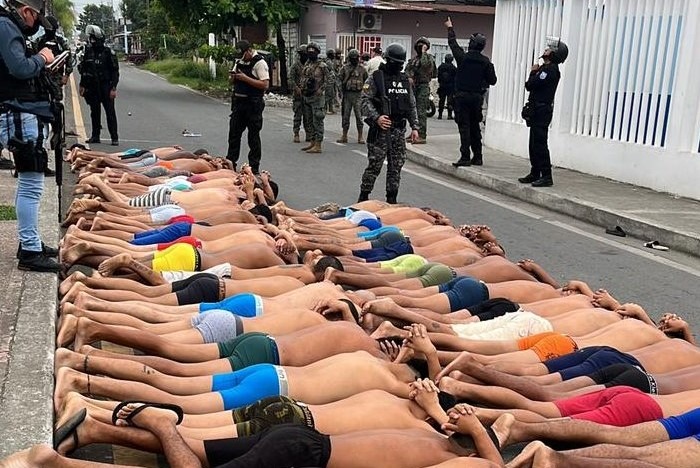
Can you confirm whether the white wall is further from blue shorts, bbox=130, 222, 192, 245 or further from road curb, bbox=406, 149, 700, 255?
blue shorts, bbox=130, 222, 192, 245

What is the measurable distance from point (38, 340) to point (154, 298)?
637 millimetres

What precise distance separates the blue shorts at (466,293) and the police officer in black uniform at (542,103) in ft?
17.3

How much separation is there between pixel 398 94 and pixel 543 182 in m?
2.66

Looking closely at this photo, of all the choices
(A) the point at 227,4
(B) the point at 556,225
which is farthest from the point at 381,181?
(A) the point at 227,4

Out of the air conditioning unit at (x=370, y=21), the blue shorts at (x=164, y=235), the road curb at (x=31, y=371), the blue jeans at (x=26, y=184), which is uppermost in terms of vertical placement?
the air conditioning unit at (x=370, y=21)

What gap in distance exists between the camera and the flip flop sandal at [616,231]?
764 centimetres

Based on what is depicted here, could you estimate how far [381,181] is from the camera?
394 inches

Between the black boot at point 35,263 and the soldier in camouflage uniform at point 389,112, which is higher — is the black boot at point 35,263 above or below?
below

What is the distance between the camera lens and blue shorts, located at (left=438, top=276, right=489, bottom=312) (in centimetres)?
433

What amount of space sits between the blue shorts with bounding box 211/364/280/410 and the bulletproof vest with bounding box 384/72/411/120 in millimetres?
5086

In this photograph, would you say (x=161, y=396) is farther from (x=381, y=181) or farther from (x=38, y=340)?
(x=381, y=181)

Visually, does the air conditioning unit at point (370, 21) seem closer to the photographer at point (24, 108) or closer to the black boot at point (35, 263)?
the photographer at point (24, 108)

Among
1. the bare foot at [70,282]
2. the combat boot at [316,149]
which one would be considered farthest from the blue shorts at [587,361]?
the combat boot at [316,149]

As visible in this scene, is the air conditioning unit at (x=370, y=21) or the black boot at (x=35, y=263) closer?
the black boot at (x=35, y=263)
